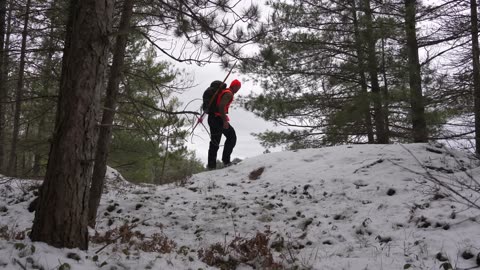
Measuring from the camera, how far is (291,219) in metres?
5.79

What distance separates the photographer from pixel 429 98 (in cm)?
850

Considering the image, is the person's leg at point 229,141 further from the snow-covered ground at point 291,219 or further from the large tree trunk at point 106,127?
the large tree trunk at point 106,127

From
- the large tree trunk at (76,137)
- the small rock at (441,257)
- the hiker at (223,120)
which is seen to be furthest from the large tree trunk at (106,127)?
the small rock at (441,257)

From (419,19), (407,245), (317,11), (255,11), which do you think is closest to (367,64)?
(419,19)

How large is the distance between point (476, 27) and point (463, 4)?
1409 mm

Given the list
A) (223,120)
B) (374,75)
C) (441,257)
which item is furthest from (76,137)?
(374,75)

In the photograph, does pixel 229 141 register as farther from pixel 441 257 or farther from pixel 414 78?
pixel 441 257

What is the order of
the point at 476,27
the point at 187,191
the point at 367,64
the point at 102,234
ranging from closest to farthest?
the point at 102,234 < the point at 476,27 < the point at 187,191 < the point at 367,64

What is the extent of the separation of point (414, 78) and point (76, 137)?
7375mm

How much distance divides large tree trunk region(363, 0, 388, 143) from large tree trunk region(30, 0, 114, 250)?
6.49 m

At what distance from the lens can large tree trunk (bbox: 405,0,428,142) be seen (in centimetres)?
797

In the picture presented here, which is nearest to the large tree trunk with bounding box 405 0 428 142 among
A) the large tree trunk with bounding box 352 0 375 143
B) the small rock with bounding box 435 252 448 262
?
the large tree trunk with bounding box 352 0 375 143

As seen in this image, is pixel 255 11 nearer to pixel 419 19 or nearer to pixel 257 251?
pixel 257 251

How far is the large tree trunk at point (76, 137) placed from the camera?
11.8 ft
